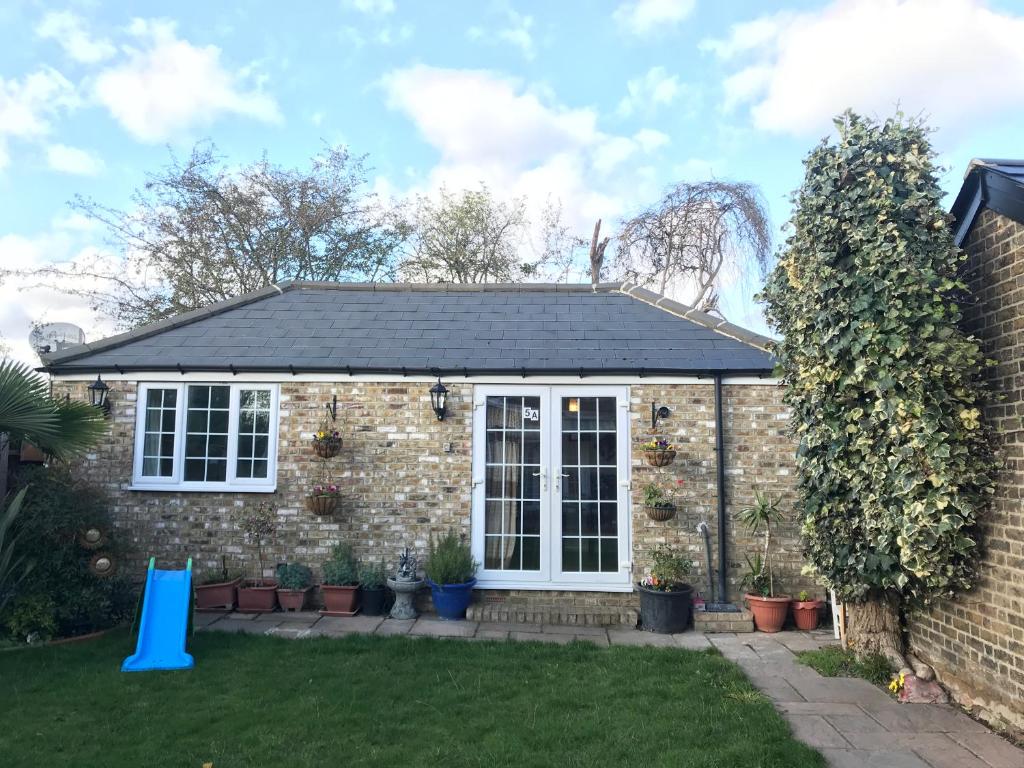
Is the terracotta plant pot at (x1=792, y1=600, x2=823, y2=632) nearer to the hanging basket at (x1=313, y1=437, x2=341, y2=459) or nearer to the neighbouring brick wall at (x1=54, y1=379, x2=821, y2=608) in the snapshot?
the neighbouring brick wall at (x1=54, y1=379, x2=821, y2=608)

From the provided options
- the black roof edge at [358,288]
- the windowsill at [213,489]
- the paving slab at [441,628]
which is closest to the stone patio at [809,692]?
the paving slab at [441,628]

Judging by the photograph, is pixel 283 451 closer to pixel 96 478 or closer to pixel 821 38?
pixel 96 478

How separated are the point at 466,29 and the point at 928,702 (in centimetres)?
A: 905

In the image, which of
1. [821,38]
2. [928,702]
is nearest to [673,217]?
[821,38]

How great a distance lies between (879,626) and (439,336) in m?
5.74

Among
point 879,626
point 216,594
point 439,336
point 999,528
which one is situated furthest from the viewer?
point 439,336

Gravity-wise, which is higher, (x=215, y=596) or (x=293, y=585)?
(x=293, y=585)

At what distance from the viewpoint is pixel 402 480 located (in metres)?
7.58

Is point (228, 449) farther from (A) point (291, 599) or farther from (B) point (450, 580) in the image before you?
(B) point (450, 580)

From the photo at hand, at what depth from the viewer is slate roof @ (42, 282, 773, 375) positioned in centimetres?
767

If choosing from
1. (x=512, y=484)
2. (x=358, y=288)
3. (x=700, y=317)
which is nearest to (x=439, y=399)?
(x=512, y=484)

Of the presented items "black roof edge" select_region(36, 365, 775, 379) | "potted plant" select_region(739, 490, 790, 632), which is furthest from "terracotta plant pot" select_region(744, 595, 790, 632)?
"black roof edge" select_region(36, 365, 775, 379)

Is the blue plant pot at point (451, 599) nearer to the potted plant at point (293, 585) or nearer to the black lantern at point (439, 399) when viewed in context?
the potted plant at point (293, 585)

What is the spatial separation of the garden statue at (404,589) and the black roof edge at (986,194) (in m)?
5.94
